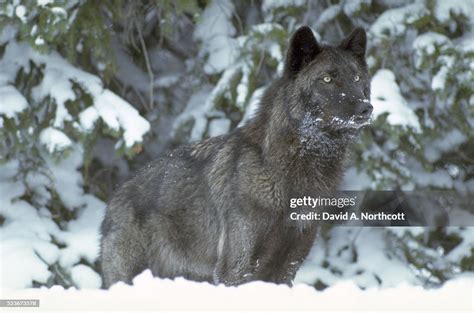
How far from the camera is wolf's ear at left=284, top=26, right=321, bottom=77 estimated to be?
5191 millimetres

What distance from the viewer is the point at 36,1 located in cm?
679

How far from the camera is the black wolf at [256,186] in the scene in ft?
16.4

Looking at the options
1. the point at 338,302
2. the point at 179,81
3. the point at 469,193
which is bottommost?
the point at 469,193

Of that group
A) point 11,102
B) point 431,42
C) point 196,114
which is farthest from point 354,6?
point 11,102

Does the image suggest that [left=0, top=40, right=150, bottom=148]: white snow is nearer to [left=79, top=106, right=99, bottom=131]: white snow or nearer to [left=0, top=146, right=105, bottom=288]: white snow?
[left=79, top=106, right=99, bottom=131]: white snow

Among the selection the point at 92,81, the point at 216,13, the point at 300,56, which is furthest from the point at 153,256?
the point at 216,13

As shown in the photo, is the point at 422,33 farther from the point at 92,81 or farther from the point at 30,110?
the point at 30,110

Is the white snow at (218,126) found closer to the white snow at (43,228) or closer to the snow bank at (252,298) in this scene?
the white snow at (43,228)

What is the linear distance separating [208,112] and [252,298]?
4615 mm

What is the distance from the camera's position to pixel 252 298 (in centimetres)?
386

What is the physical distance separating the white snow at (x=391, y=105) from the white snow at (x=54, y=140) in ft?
9.97

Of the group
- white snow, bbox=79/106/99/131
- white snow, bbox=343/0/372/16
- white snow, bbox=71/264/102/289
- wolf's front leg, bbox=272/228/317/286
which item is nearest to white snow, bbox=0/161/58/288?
white snow, bbox=71/264/102/289

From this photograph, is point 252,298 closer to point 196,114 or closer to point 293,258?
point 293,258

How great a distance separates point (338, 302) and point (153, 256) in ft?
6.99
